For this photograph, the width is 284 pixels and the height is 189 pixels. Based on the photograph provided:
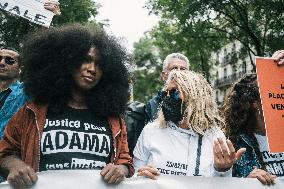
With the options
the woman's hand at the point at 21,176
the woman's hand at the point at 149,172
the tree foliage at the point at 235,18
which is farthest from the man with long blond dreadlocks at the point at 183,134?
the tree foliage at the point at 235,18

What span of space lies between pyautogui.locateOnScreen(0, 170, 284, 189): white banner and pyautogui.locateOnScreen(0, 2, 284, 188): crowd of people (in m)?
0.05

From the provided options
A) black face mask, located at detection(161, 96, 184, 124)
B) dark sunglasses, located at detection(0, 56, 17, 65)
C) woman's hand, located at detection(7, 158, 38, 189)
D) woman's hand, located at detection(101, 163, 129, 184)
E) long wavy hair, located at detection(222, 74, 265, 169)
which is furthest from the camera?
dark sunglasses, located at detection(0, 56, 17, 65)

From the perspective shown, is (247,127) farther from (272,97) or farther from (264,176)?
(264,176)

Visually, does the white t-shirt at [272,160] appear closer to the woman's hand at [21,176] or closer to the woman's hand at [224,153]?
the woman's hand at [224,153]

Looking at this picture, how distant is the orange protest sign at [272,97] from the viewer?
3039mm

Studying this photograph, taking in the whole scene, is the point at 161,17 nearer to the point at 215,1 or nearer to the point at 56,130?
the point at 215,1

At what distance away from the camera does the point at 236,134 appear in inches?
137

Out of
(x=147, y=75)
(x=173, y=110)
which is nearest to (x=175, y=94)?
(x=173, y=110)

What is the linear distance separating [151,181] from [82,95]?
2.40ft

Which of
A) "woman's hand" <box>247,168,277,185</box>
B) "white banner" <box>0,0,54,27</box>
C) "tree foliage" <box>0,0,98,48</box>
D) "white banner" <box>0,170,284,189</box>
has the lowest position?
"white banner" <box>0,170,284,189</box>

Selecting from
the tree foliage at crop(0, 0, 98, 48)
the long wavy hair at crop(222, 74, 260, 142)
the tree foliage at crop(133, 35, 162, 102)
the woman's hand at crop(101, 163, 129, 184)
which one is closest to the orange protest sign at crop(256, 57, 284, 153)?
the long wavy hair at crop(222, 74, 260, 142)

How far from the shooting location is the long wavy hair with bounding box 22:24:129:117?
9.68ft

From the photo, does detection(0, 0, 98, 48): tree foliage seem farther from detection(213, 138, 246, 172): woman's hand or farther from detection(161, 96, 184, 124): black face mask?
detection(213, 138, 246, 172): woman's hand

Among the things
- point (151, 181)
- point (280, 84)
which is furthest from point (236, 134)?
point (151, 181)
